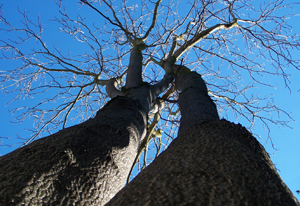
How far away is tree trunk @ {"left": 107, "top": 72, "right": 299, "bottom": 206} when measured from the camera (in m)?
0.63

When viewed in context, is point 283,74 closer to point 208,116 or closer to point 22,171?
point 208,116

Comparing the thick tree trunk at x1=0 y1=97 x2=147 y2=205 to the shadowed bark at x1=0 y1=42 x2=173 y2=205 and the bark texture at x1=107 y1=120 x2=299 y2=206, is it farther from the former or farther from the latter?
the bark texture at x1=107 y1=120 x2=299 y2=206

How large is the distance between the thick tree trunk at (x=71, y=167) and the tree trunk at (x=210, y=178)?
30 cm

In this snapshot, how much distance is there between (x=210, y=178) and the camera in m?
0.74

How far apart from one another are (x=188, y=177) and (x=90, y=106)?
13.2ft

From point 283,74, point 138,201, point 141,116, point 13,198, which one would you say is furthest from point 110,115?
point 283,74

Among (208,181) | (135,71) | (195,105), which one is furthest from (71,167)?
(135,71)

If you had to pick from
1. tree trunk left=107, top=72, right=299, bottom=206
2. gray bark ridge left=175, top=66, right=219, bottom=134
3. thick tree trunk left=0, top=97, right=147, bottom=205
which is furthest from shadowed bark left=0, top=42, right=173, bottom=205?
gray bark ridge left=175, top=66, right=219, bottom=134

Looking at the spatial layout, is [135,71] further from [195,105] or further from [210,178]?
[210,178]

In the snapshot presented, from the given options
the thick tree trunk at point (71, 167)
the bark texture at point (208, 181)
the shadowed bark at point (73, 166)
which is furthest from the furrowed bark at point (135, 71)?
the bark texture at point (208, 181)

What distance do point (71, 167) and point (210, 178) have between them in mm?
693

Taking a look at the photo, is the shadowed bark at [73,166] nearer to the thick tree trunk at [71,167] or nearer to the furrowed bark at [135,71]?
the thick tree trunk at [71,167]

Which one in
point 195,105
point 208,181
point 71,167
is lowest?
point 208,181

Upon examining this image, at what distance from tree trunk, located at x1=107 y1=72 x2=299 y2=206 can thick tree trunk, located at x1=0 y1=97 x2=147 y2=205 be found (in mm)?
295
